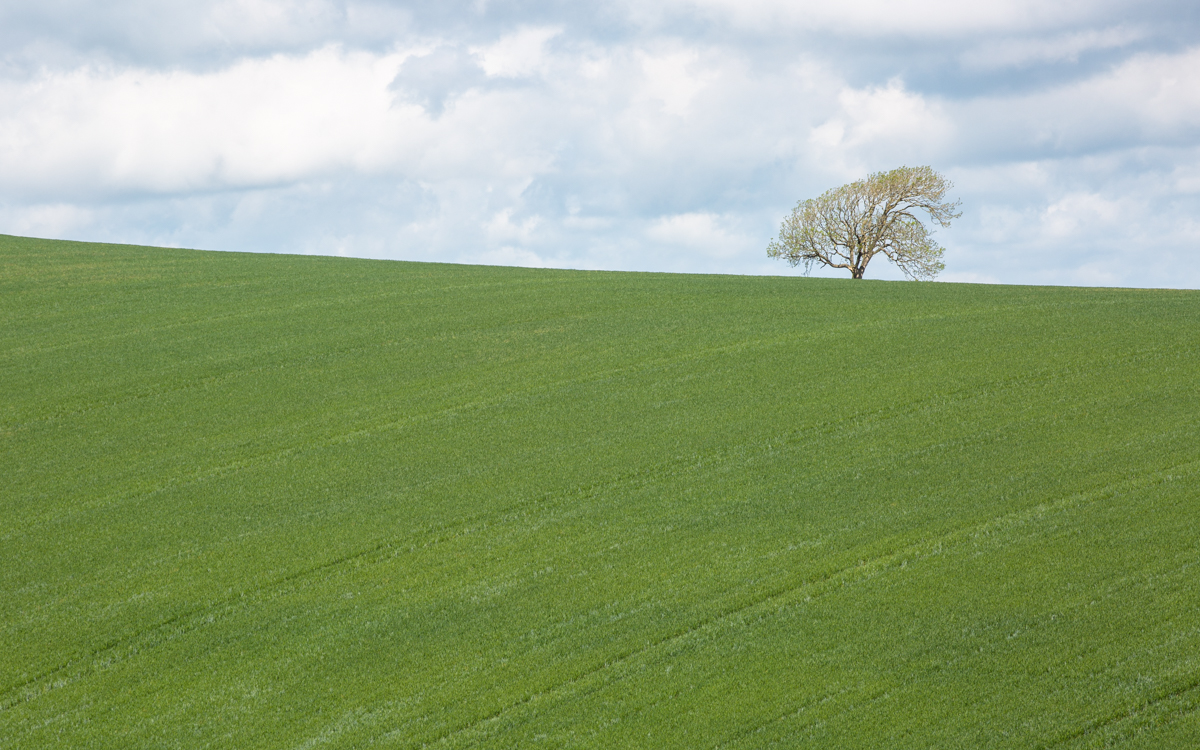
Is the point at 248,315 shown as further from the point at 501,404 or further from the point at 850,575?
the point at 850,575

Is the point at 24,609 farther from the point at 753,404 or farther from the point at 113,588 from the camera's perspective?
the point at 753,404

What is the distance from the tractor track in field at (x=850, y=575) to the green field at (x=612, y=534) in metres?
0.04

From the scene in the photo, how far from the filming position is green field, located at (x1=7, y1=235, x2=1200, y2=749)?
28.5 feet

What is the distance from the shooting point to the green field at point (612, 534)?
8.68 m

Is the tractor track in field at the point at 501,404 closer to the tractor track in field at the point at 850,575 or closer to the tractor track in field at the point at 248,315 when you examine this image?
the tractor track in field at the point at 850,575

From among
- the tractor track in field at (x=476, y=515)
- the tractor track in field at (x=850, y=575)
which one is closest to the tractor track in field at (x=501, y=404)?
the tractor track in field at (x=476, y=515)

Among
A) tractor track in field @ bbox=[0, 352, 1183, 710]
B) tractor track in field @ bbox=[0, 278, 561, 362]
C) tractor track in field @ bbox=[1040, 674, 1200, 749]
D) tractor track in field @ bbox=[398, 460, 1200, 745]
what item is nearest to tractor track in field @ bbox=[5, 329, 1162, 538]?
tractor track in field @ bbox=[0, 352, 1183, 710]

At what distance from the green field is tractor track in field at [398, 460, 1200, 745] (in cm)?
4

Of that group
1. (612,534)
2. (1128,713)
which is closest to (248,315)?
(612,534)

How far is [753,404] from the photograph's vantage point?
57.1 ft

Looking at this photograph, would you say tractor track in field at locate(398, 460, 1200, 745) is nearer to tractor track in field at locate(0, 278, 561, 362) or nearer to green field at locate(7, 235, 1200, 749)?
green field at locate(7, 235, 1200, 749)

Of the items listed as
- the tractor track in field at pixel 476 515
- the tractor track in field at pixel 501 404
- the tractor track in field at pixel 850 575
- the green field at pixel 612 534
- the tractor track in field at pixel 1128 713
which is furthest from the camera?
the tractor track in field at pixel 501 404

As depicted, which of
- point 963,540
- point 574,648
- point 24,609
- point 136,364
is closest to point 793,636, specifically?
point 574,648

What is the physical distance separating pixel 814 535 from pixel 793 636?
2.51m
